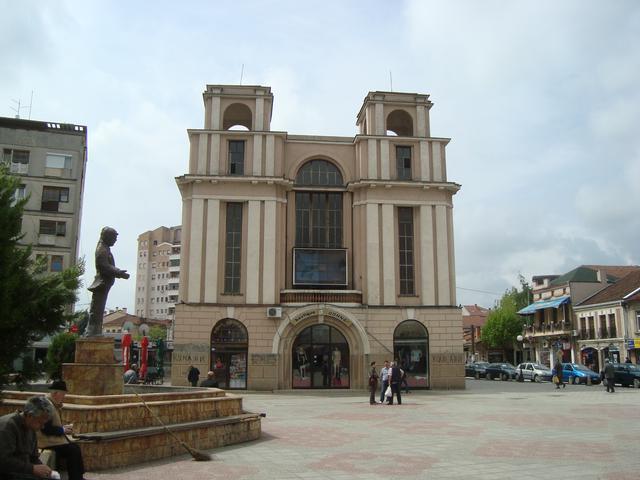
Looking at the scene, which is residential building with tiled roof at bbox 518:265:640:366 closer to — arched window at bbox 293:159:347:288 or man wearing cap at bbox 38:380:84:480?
arched window at bbox 293:159:347:288

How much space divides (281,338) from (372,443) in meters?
19.2

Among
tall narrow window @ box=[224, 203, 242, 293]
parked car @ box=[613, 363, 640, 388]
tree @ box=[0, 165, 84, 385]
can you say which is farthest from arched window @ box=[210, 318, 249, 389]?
tree @ box=[0, 165, 84, 385]

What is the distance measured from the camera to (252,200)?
109 feet

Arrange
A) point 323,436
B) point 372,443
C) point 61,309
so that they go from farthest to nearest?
point 323,436 → point 372,443 → point 61,309

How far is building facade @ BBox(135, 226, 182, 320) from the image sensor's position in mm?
122688

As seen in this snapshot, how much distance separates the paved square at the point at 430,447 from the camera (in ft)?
31.0

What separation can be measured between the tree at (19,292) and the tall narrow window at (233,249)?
76.1ft

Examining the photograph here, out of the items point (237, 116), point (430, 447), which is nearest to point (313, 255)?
point (237, 116)

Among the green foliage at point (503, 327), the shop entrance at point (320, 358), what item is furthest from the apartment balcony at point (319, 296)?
the green foliage at point (503, 327)

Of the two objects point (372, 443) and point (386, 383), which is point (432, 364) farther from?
point (372, 443)

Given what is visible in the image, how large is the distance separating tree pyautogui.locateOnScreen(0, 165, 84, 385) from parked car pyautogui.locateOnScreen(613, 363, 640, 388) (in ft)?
113

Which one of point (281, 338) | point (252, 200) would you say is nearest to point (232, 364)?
point (281, 338)

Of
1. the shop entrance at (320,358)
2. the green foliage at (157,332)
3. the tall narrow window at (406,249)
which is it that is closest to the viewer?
the shop entrance at (320,358)

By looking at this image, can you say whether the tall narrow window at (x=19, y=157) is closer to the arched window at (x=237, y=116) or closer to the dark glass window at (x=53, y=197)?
the dark glass window at (x=53, y=197)
